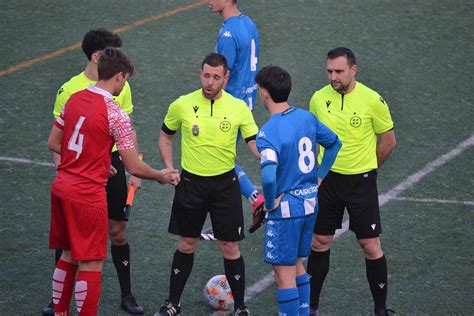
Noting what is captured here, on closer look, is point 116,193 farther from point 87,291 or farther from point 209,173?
point 87,291

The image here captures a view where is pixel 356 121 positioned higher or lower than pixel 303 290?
higher

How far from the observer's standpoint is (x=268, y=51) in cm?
1595

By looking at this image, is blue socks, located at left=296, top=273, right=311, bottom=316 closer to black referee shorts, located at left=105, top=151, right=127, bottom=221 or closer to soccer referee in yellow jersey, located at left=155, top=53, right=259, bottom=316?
soccer referee in yellow jersey, located at left=155, top=53, right=259, bottom=316

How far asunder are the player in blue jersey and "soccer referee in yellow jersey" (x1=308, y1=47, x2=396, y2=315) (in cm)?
206

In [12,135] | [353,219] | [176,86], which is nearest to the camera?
[353,219]

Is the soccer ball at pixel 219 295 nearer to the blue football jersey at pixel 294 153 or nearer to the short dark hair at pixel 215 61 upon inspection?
the blue football jersey at pixel 294 153

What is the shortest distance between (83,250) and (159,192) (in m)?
3.89

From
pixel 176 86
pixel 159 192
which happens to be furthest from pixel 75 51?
pixel 159 192

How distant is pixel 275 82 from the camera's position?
7891 mm

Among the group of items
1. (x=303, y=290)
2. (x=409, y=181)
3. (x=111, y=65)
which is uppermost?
(x=111, y=65)

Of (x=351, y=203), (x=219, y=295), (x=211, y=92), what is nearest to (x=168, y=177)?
(x=211, y=92)

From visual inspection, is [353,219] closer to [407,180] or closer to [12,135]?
[407,180]

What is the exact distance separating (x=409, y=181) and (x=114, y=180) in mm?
4426

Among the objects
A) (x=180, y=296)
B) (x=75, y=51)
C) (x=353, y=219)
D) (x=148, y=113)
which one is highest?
(x=75, y=51)
